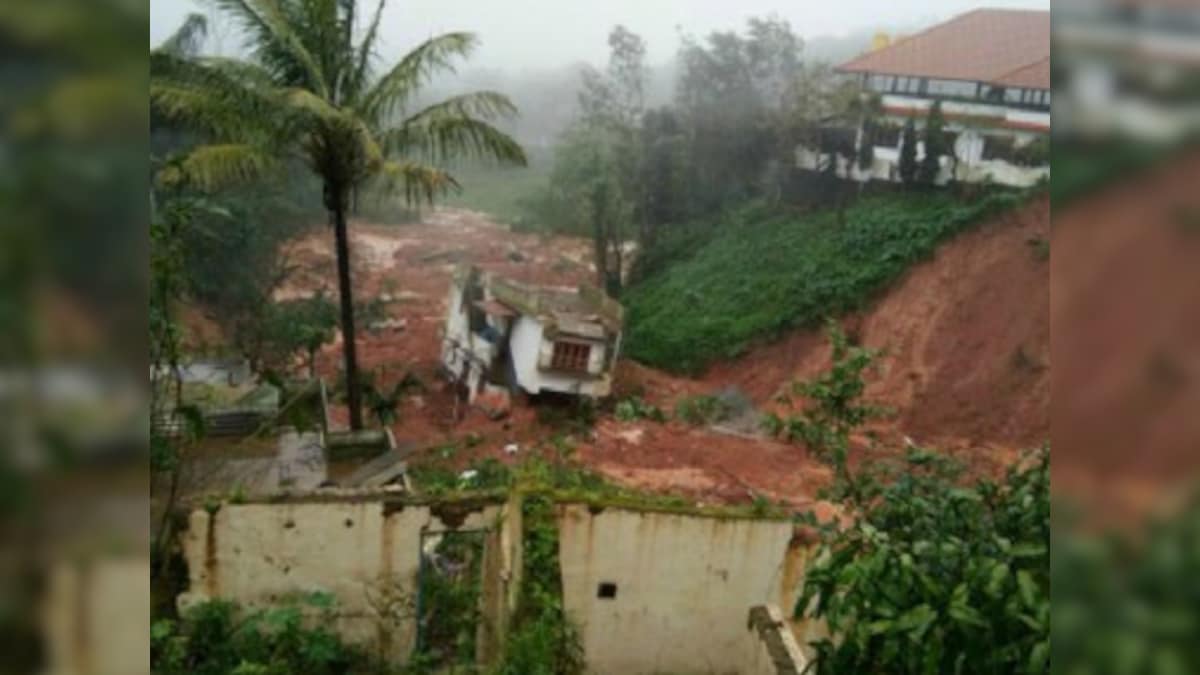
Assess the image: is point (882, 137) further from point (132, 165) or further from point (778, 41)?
point (132, 165)

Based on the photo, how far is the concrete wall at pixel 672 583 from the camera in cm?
723

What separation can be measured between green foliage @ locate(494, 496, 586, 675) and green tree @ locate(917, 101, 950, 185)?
54.7 ft

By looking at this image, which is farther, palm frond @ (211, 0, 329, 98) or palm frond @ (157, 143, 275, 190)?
palm frond @ (211, 0, 329, 98)

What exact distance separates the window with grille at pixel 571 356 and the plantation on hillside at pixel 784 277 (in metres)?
3.90

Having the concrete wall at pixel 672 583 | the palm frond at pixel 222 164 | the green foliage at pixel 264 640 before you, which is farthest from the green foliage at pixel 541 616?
the palm frond at pixel 222 164

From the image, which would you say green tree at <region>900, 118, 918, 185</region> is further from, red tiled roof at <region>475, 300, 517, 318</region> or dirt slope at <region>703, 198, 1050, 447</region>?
red tiled roof at <region>475, 300, 517, 318</region>

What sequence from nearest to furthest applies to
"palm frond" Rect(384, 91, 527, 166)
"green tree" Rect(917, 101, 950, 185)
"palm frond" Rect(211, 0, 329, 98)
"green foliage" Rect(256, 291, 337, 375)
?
"palm frond" Rect(211, 0, 329, 98), "palm frond" Rect(384, 91, 527, 166), "green foliage" Rect(256, 291, 337, 375), "green tree" Rect(917, 101, 950, 185)

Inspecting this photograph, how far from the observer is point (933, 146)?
830 inches

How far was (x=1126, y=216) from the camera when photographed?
70cm

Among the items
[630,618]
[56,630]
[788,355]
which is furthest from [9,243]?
[788,355]

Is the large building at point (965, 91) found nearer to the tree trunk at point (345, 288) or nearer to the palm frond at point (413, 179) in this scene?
the palm frond at point (413, 179)

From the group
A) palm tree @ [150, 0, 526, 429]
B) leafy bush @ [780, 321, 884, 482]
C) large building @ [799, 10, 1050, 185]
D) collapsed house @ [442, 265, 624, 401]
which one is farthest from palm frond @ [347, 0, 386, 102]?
large building @ [799, 10, 1050, 185]

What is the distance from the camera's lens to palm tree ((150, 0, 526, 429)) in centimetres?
750

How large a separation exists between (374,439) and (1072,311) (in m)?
9.23
